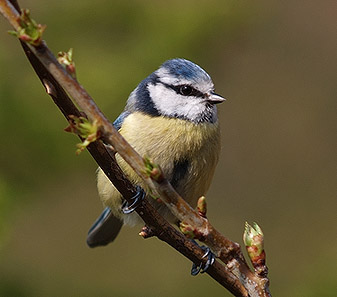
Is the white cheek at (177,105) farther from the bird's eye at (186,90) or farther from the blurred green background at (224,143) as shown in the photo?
the blurred green background at (224,143)

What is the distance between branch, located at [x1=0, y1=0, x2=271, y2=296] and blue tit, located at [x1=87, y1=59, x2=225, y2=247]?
66 centimetres

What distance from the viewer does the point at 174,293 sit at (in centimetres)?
254

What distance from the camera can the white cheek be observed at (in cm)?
211

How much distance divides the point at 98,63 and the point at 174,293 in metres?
1.05

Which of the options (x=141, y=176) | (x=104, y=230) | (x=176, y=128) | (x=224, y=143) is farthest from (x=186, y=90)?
(x=224, y=143)

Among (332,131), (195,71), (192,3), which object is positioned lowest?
(332,131)

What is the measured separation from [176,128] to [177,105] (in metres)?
0.11

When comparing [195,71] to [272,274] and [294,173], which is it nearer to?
[272,274]

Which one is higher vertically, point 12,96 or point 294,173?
point 12,96

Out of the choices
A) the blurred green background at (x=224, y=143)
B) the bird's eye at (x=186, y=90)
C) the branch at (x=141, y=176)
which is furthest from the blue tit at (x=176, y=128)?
the branch at (x=141, y=176)

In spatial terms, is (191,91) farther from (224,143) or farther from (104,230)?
(224,143)

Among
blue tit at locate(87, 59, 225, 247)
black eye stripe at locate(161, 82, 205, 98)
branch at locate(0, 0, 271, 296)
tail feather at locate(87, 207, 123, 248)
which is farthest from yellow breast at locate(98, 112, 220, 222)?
branch at locate(0, 0, 271, 296)

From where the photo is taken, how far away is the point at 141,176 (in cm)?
100

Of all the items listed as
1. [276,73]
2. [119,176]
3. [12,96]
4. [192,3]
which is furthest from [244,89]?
[119,176]
